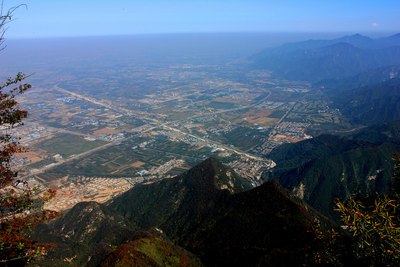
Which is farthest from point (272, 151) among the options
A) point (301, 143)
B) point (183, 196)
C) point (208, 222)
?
point (208, 222)

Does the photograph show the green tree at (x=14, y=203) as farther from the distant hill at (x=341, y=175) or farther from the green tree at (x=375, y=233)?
the distant hill at (x=341, y=175)

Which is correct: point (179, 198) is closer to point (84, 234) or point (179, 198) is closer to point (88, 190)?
point (84, 234)

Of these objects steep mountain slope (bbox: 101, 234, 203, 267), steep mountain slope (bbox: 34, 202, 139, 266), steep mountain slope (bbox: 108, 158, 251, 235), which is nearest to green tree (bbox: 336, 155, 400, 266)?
steep mountain slope (bbox: 101, 234, 203, 267)

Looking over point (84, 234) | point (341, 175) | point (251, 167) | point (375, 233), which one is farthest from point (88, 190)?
point (375, 233)

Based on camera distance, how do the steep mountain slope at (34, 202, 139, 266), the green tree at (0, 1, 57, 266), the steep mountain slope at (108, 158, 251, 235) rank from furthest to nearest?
1. the steep mountain slope at (108, 158, 251, 235)
2. the steep mountain slope at (34, 202, 139, 266)
3. the green tree at (0, 1, 57, 266)

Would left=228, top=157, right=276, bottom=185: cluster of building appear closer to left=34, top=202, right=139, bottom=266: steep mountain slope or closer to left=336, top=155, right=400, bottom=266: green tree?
left=34, top=202, right=139, bottom=266: steep mountain slope

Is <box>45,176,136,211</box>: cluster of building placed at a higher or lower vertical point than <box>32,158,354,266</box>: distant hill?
lower

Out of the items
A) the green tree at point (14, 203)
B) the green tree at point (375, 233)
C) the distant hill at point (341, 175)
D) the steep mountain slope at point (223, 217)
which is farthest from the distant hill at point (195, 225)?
the green tree at point (14, 203)

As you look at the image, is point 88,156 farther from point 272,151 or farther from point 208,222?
point 208,222
